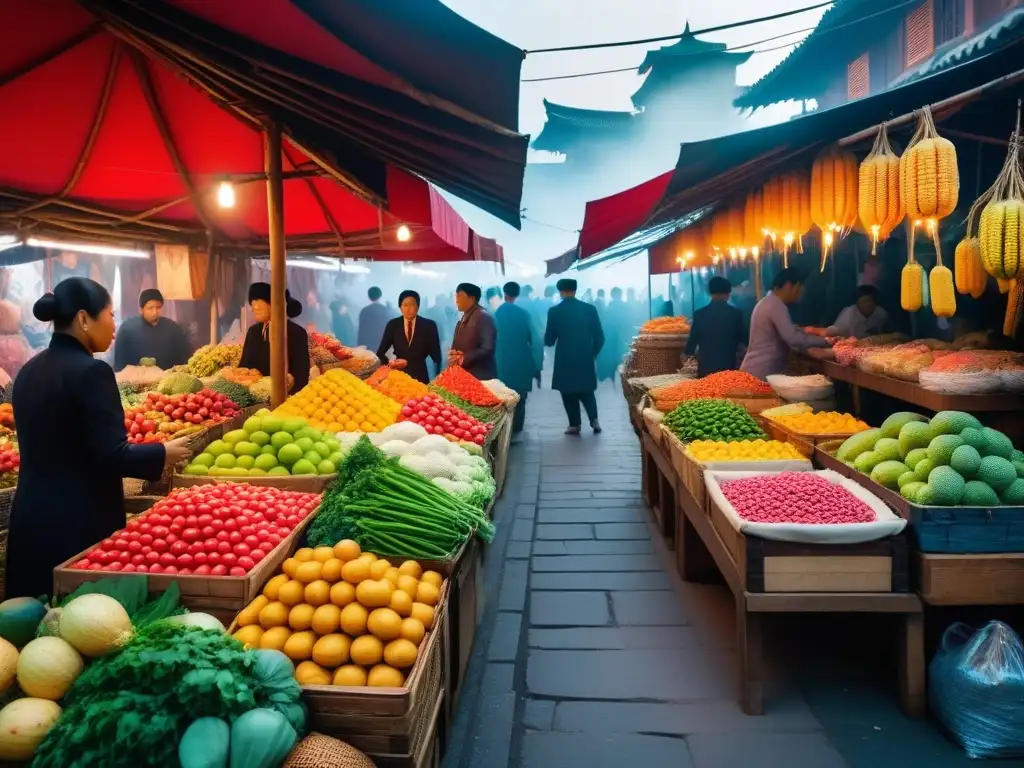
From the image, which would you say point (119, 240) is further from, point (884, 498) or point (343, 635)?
point (884, 498)

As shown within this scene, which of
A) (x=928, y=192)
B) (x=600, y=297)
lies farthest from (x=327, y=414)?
(x=600, y=297)

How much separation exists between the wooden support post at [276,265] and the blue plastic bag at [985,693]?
4.17 meters

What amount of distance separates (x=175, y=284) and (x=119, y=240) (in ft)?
2.45

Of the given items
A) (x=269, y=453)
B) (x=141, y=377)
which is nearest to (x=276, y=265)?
(x=269, y=453)

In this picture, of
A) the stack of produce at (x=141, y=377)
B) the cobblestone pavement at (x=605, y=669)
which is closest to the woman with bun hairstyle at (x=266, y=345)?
the stack of produce at (x=141, y=377)

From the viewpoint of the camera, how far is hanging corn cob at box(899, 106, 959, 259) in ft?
12.2

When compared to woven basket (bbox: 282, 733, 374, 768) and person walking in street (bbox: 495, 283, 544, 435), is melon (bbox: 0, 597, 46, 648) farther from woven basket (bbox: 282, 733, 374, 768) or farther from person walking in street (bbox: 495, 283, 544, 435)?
person walking in street (bbox: 495, 283, 544, 435)

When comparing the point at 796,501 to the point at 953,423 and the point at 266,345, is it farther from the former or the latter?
the point at 266,345

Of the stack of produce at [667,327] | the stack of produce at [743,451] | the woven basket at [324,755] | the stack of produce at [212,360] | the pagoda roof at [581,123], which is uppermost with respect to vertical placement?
the pagoda roof at [581,123]

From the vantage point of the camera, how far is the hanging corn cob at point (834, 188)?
5.02m

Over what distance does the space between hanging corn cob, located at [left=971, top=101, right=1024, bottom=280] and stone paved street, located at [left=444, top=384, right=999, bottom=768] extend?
1904mm

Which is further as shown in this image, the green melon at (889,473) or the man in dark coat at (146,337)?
the man in dark coat at (146,337)

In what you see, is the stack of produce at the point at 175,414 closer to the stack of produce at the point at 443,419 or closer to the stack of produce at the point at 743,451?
the stack of produce at the point at 443,419

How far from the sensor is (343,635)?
8.49 feet
